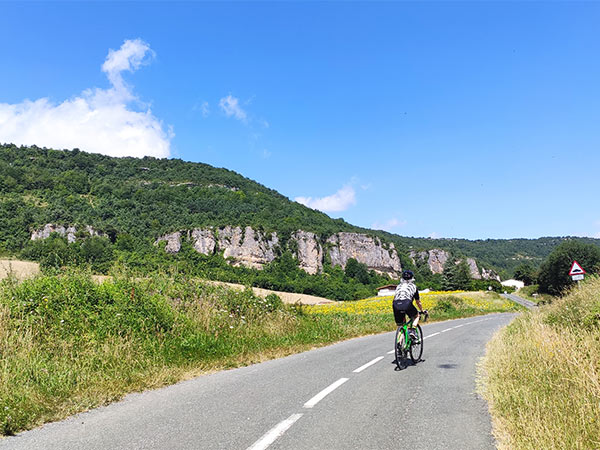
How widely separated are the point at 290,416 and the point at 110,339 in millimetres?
4073

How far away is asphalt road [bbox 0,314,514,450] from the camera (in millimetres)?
4023

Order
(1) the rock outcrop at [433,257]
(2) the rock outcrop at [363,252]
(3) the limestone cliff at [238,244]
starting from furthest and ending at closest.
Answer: (1) the rock outcrop at [433,257] → (2) the rock outcrop at [363,252] → (3) the limestone cliff at [238,244]

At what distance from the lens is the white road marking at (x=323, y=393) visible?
5.49m

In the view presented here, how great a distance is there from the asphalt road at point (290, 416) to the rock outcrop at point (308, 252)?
416ft

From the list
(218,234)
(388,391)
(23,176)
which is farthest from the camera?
(218,234)

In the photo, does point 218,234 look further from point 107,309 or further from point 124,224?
point 107,309

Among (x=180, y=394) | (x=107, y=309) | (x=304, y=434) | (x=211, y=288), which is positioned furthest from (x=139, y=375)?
(x=211, y=288)

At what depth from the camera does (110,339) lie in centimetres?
729

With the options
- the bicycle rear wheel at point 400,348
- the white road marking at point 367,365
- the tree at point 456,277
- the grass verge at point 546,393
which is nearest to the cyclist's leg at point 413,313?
the bicycle rear wheel at point 400,348

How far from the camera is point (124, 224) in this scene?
9700 cm

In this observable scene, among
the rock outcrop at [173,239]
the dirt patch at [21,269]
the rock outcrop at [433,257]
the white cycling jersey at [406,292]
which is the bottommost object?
the white cycling jersey at [406,292]

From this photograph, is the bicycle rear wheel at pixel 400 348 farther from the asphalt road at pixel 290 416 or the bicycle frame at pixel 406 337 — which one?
the asphalt road at pixel 290 416

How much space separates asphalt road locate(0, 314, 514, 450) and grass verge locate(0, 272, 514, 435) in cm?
45

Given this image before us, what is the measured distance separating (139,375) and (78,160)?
13848 cm
